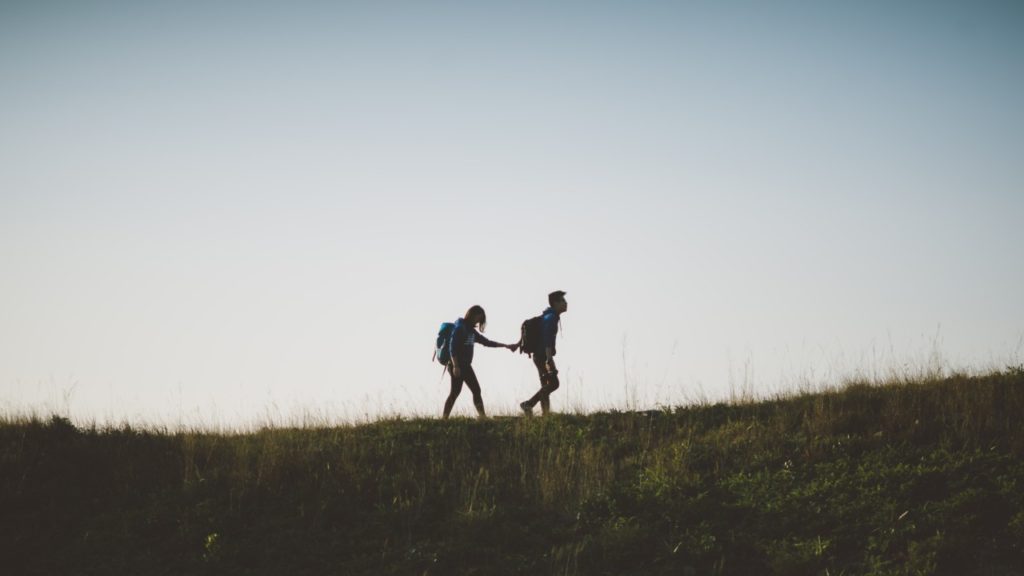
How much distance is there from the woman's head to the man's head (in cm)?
125

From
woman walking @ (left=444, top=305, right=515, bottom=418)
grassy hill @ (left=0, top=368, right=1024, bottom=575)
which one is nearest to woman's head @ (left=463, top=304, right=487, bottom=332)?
woman walking @ (left=444, top=305, right=515, bottom=418)

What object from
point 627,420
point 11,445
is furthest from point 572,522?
point 11,445

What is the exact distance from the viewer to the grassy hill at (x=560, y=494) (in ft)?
26.5

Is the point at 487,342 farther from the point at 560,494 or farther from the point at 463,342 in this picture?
the point at 560,494

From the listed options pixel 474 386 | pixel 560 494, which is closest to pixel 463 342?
pixel 474 386

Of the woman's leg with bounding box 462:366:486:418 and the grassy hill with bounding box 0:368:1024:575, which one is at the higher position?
the woman's leg with bounding box 462:366:486:418

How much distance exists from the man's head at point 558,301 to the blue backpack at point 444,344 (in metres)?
1.86

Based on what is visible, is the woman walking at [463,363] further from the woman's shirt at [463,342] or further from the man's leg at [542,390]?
the man's leg at [542,390]

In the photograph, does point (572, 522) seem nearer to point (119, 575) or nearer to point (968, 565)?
point (968, 565)

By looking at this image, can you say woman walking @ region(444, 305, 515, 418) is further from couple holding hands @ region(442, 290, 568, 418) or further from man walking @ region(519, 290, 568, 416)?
man walking @ region(519, 290, 568, 416)

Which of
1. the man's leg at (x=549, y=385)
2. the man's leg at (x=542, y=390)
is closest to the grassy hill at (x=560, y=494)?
the man's leg at (x=542, y=390)

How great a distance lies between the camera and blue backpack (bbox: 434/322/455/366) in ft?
43.1

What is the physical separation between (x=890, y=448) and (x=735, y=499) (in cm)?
232

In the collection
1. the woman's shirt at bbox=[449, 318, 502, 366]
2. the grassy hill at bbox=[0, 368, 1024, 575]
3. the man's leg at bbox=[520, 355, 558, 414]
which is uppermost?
the woman's shirt at bbox=[449, 318, 502, 366]
